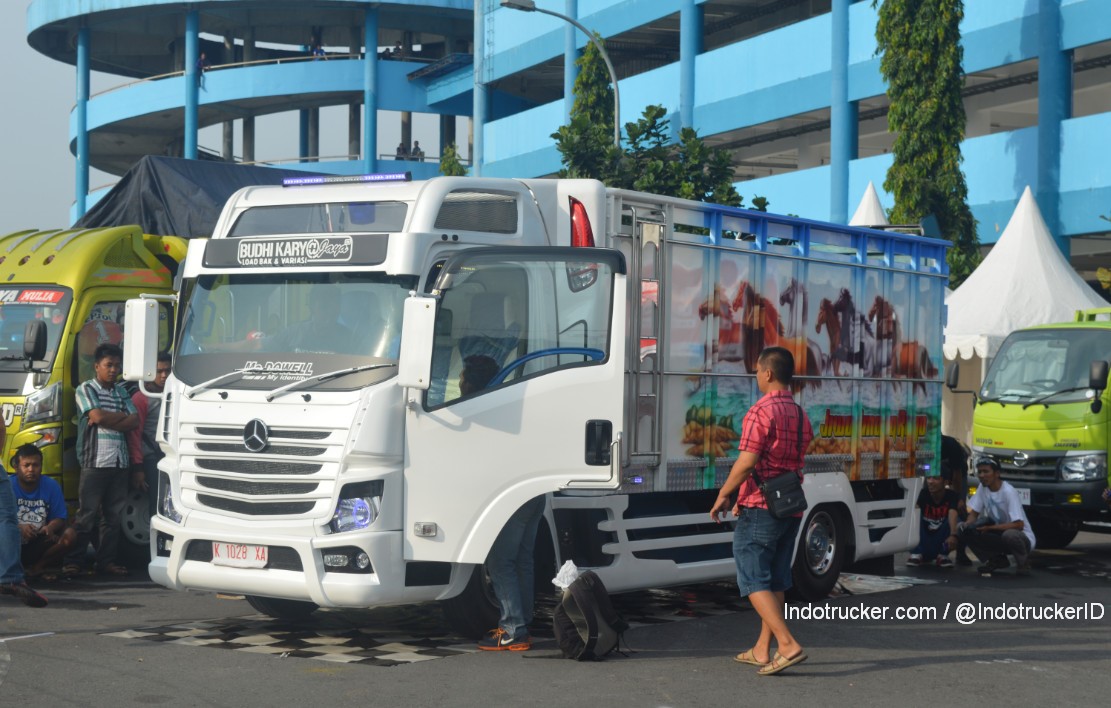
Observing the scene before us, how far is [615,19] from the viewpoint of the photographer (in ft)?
126

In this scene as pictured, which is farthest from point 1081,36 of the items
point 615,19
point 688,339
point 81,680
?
point 81,680

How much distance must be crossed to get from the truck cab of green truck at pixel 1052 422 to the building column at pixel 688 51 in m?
19.8

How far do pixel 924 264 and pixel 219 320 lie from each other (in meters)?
6.39

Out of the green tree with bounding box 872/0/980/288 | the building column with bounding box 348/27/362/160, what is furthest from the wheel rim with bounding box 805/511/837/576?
the building column with bounding box 348/27/362/160

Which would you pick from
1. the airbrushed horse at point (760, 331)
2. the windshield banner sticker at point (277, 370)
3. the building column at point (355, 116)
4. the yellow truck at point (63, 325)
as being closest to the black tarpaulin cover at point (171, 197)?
the yellow truck at point (63, 325)

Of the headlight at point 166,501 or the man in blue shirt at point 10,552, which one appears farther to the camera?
the man in blue shirt at point 10,552

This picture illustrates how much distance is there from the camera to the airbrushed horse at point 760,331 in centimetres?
1048

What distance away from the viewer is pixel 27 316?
12.4 meters

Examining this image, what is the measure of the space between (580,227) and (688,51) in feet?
→ 88.4

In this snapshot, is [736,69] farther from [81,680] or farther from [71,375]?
[81,680]

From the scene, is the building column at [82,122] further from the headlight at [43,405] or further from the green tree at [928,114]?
the headlight at [43,405]

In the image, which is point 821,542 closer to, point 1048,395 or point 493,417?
point 493,417

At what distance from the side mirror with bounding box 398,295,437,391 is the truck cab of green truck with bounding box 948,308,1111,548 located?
890 centimetres

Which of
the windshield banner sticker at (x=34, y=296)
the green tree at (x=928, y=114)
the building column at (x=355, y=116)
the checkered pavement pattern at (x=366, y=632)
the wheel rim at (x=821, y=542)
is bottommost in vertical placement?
the checkered pavement pattern at (x=366, y=632)
